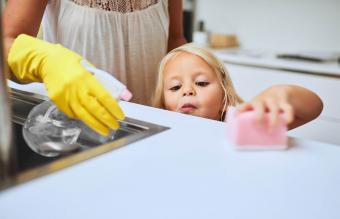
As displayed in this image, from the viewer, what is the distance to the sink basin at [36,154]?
0.53 m

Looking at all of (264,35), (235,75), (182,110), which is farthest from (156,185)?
(264,35)

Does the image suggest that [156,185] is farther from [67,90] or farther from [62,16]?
[62,16]

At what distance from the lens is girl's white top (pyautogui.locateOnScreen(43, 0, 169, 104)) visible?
1.23 meters

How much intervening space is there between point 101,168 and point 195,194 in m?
0.15

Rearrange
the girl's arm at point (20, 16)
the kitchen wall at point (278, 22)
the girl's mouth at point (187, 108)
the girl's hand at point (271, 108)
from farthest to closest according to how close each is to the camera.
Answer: the kitchen wall at point (278, 22), the girl's mouth at point (187, 108), the girl's arm at point (20, 16), the girl's hand at point (271, 108)

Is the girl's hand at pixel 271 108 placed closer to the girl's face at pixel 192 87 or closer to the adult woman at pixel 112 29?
the girl's face at pixel 192 87

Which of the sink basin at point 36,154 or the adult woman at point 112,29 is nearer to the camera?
the sink basin at point 36,154

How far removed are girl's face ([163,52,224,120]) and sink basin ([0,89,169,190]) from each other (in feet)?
1.35

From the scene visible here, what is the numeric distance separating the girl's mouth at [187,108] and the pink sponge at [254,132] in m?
0.52

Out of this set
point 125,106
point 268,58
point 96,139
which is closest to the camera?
point 96,139

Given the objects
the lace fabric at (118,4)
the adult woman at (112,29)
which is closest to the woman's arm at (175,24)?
the adult woman at (112,29)

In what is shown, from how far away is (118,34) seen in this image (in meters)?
1.31

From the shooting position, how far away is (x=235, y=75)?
7.41 ft

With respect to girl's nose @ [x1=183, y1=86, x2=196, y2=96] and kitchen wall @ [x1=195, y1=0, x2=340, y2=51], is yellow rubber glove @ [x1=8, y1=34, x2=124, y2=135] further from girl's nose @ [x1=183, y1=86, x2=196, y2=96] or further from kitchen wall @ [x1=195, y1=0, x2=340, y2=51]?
kitchen wall @ [x1=195, y1=0, x2=340, y2=51]
